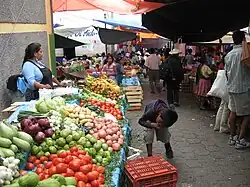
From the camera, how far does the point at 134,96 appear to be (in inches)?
431

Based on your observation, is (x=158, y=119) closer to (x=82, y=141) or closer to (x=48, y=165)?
(x=82, y=141)

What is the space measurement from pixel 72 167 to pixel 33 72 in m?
2.71

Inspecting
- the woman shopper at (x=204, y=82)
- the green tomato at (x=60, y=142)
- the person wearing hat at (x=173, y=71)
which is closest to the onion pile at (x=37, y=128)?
the green tomato at (x=60, y=142)

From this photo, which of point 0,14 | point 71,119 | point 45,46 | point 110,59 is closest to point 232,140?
point 71,119

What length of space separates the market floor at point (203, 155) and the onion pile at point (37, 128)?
2253 mm

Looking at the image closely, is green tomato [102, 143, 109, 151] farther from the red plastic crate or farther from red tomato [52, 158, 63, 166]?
red tomato [52, 158, 63, 166]

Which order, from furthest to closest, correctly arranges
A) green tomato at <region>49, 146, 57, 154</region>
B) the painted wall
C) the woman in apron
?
1. the painted wall
2. the woman in apron
3. green tomato at <region>49, 146, 57, 154</region>

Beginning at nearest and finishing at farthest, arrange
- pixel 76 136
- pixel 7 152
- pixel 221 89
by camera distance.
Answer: pixel 7 152, pixel 76 136, pixel 221 89

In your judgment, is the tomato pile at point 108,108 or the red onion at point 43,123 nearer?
the red onion at point 43,123

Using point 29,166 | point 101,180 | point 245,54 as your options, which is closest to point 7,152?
point 29,166

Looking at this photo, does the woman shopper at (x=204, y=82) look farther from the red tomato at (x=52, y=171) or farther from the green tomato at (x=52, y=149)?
the red tomato at (x=52, y=171)

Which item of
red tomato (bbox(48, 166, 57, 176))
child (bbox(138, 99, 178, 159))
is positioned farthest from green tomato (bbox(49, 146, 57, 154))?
child (bbox(138, 99, 178, 159))

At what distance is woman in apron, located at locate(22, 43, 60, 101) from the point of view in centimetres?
560

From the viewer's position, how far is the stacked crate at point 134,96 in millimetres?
10820
